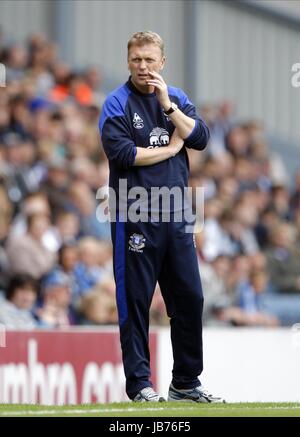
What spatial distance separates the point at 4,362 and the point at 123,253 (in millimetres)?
3706

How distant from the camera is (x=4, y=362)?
11.7 meters

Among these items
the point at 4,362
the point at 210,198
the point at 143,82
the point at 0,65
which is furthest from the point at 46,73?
the point at 143,82

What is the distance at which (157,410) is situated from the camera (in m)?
7.78

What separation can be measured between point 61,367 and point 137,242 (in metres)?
4.07

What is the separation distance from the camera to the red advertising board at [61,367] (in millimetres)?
11743

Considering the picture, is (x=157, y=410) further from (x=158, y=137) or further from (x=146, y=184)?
(x=158, y=137)

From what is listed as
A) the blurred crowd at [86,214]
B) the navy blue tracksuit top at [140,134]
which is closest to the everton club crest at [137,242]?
the navy blue tracksuit top at [140,134]

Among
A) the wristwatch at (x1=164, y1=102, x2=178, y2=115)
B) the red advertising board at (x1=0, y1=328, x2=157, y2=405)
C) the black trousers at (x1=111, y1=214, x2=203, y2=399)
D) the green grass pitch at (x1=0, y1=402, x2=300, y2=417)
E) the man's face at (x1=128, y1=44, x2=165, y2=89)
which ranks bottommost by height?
the red advertising board at (x1=0, y1=328, x2=157, y2=405)

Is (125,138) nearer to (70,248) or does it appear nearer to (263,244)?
(70,248)

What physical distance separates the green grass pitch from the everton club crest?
964 millimetres

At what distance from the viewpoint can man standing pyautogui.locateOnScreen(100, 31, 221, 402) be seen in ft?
27.1

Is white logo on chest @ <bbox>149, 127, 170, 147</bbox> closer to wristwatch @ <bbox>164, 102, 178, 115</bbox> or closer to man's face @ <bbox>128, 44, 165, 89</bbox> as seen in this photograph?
wristwatch @ <bbox>164, 102, 178, 115</bbox>

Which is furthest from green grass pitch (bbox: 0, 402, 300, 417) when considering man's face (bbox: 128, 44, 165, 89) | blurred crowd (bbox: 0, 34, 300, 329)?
blurred crowd (bbox: 0, 34, 300, 329)
